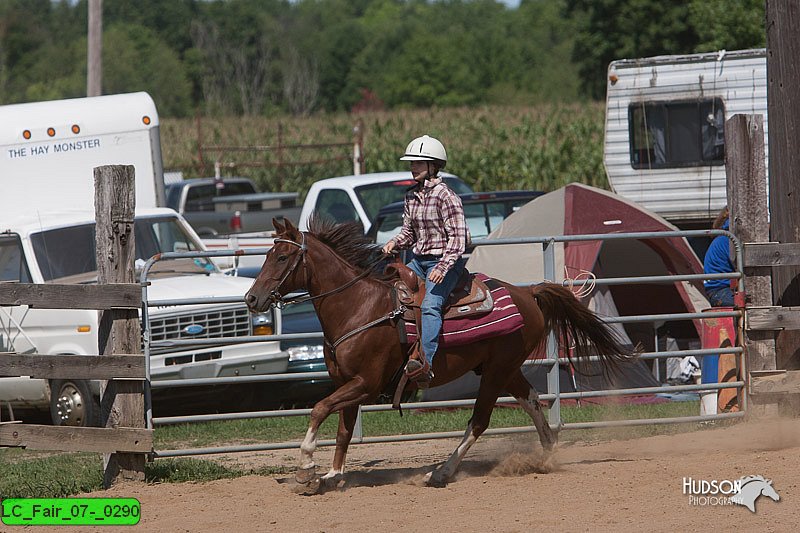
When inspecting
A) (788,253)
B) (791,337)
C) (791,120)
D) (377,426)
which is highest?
(791,120)

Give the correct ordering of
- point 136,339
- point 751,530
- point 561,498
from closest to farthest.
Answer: point 751,530
point 561,498
point 136,339

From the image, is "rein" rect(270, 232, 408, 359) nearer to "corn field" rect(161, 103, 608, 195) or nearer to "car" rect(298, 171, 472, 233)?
"car" rect(298, 171, 472, 233)

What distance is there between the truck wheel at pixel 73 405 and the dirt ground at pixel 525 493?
92.1 inches

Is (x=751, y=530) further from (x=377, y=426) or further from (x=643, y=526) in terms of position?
(x=377, y=426)

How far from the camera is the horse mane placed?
819 cm

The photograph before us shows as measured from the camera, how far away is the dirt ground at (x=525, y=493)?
6855 millimetres

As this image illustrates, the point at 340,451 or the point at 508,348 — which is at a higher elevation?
the point at 508,348

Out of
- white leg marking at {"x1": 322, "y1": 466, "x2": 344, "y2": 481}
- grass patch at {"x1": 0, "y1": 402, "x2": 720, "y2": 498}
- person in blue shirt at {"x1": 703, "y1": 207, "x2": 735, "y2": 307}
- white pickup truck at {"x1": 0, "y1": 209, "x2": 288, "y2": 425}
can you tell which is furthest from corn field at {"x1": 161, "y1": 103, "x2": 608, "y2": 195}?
white leg marking at {"x1": 322, "y1": 466, "x2": 344, "y2": 481}

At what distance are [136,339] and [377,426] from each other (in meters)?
3.25

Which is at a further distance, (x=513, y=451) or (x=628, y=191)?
(x=628, y=191)

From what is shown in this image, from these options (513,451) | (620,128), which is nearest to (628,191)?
(620,128)

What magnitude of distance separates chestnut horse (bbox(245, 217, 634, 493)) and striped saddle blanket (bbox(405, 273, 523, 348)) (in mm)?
99

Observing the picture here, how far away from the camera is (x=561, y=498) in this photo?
745cm

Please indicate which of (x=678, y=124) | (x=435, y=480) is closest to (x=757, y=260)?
(x=435, y=480)
